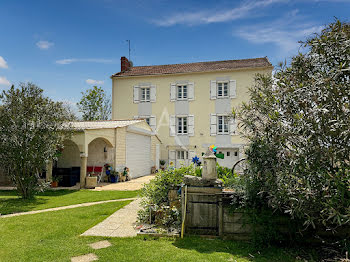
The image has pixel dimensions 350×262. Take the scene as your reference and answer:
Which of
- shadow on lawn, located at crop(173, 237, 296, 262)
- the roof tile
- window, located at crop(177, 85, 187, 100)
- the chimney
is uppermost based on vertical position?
the chimney

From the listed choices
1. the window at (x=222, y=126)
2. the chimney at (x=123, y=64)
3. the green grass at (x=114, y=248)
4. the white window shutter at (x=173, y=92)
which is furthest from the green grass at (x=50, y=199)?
the chimney at (x=123, y=64)

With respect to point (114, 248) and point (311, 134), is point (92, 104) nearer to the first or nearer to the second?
point (114, 248)

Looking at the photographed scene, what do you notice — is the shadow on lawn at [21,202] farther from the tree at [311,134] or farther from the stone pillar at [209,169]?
the tree at [311,134]

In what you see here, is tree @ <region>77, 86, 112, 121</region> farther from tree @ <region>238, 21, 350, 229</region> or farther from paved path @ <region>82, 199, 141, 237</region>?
tree @ <region>238, 21, 350, 229</region>

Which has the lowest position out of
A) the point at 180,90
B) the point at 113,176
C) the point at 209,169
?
the point at 113,176

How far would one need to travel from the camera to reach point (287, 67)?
4.46 meters

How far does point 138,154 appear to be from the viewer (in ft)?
53.8

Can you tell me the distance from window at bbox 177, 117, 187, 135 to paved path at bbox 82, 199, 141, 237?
12354mm

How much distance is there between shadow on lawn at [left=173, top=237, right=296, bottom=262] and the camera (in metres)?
4.04

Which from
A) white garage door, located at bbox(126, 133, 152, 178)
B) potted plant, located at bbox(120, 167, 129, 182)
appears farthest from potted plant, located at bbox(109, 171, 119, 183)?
white garage door, located at bbox(126, 133, 152, 178)

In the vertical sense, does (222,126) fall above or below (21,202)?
above

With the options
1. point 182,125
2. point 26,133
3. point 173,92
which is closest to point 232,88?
point 173,92

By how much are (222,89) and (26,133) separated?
43.2ft

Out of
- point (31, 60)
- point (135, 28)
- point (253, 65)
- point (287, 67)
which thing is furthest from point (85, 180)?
point (253, 65)
